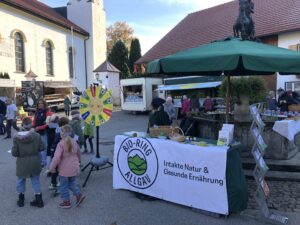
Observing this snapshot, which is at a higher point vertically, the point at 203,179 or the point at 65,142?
the point at 65,142

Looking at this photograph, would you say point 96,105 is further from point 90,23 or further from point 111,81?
point 90,23

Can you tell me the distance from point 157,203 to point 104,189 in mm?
1220

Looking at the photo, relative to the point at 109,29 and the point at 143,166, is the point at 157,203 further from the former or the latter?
the point at 109,29

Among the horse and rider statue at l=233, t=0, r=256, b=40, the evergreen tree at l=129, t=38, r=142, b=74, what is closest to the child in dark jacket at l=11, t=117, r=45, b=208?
the horse and rider statue at l=233, t=0, r=256, b=40

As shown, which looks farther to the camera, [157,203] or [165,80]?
[165,80]

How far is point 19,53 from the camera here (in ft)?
90.9

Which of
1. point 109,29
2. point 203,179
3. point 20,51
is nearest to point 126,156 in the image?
point 203,179

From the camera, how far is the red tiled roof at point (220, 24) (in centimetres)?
2162

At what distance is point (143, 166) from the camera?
5.21m

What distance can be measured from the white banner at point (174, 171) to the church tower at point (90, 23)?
33366mm

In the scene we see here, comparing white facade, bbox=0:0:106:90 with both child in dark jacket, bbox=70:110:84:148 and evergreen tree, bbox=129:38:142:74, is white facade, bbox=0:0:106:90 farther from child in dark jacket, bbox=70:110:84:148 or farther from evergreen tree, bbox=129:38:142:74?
child in dark jacket, bbox=70:110:84:148

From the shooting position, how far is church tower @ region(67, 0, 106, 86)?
38.3 meters

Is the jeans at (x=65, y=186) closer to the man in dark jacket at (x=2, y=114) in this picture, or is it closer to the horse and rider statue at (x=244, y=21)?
the horse and rider statue at (x=244, y=21)

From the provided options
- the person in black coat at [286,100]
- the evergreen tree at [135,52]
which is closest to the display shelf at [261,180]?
the person in black coat at [286,100]
